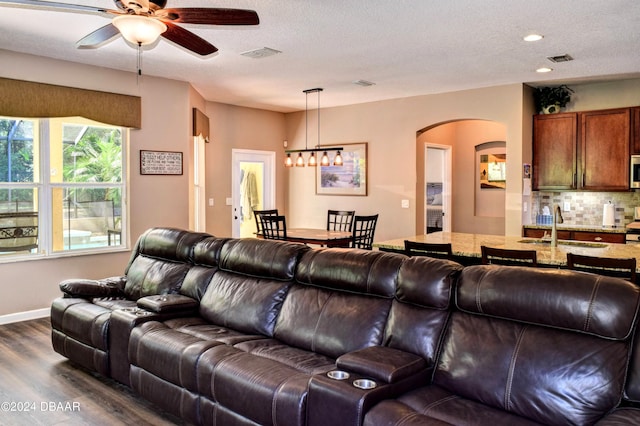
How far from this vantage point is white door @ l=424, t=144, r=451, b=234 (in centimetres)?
858

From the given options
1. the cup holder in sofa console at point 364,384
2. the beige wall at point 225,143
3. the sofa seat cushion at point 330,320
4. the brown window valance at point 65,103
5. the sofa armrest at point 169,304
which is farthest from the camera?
the beige wall at point 225,143

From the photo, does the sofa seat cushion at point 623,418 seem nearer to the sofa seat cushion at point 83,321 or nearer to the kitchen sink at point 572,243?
the kitchen sink at point 572,243

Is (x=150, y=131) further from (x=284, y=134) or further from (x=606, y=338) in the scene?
(x=606, y=338)

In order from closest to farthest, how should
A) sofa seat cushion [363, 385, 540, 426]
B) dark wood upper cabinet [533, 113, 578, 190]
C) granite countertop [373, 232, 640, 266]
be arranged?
sofa seat cushion [363, 385, 540, 426]
granite countertop [373, 232, 640, 266]
dark wood upper cabinet [533, 113, 578, 190]

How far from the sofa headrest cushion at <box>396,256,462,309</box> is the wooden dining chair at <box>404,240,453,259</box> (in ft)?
4.46

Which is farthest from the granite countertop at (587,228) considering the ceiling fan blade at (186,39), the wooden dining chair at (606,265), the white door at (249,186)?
the ceiling fan blade at (186,39)

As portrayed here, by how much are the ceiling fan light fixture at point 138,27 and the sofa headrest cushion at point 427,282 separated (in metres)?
2.03

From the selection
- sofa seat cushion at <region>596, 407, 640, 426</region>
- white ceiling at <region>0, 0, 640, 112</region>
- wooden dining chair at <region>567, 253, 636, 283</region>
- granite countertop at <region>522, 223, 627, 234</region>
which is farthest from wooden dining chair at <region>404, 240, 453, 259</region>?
granite countertop at <region>522, 223, 627, 234</region>

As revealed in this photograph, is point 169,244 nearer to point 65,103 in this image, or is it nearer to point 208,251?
point 208,251

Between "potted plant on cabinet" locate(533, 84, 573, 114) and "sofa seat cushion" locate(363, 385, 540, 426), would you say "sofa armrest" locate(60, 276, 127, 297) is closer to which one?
"sofa seat cushion" locate(363, 385, 540, 426)

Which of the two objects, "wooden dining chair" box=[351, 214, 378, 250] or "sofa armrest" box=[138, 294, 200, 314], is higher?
"wooden dining chair" box=[351, 214, 378, 250]

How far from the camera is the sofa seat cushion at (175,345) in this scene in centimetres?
284

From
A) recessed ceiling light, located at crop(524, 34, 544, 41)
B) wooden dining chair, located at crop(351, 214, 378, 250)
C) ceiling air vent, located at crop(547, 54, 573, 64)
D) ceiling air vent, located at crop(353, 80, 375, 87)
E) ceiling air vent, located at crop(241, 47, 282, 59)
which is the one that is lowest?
wooden dining chair, located at crop(351, 214, 378, 250)

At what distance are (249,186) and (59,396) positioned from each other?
561 cm
